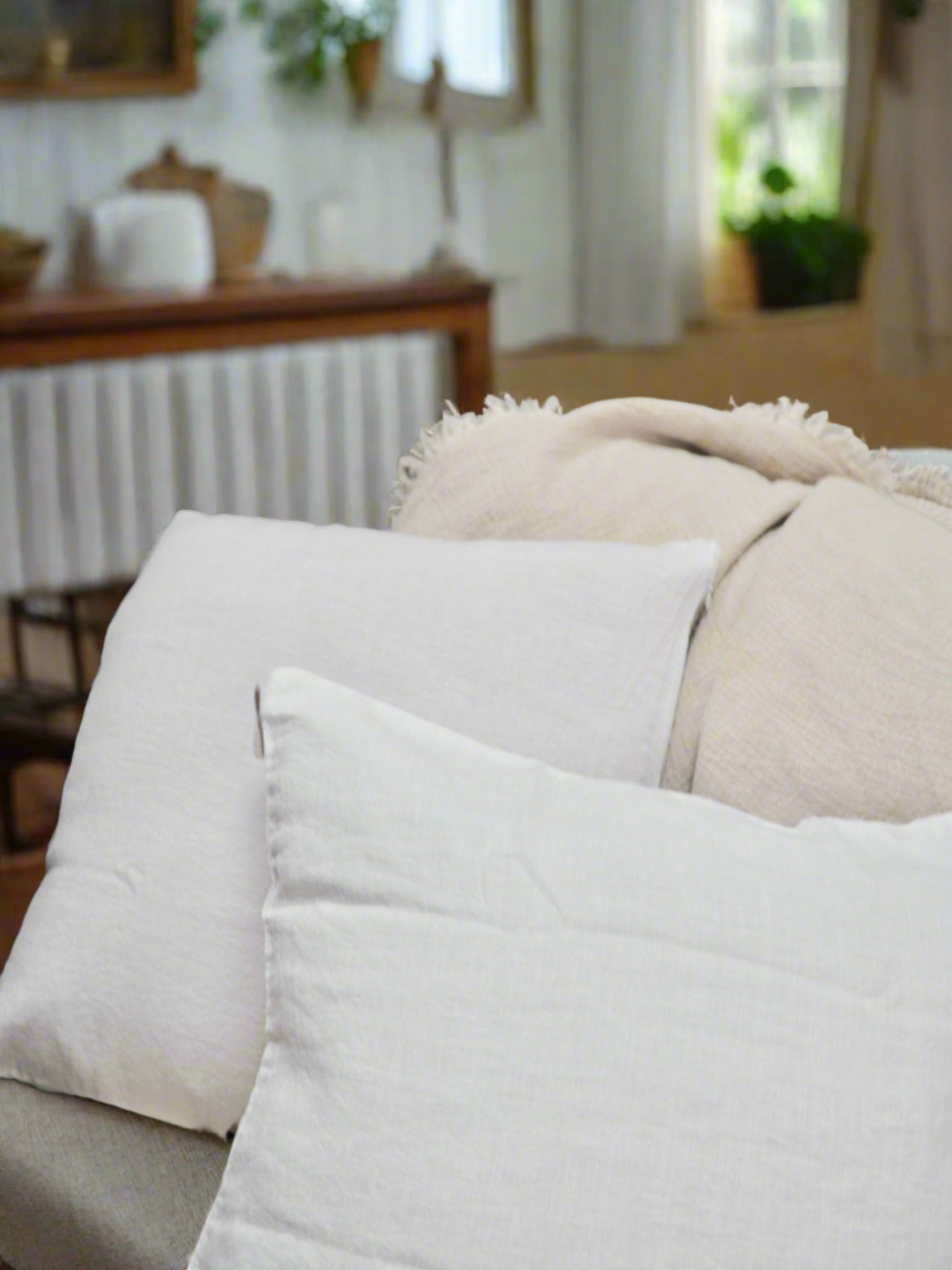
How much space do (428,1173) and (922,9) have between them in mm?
3542

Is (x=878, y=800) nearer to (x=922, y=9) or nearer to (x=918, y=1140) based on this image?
(x=918, y=1140)

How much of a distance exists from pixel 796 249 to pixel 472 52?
0.91 m

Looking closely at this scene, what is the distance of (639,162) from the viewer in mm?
3545

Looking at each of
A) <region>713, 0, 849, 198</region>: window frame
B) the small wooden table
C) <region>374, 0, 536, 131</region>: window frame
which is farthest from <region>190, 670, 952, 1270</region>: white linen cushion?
<region>713, 0, 849, 198</region>: window frame

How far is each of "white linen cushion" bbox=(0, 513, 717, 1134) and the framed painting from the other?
2351mm

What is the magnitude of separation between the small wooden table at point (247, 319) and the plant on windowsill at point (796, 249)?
109cm

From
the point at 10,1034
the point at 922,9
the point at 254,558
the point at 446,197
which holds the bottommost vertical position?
the point at 10,1034

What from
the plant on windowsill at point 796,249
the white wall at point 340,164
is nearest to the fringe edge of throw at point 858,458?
the white wall at point 340,164

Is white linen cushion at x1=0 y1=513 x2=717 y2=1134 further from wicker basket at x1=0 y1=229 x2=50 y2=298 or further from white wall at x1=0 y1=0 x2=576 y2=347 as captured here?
white wall at x1=0 y1=0 x2=576 y2=347

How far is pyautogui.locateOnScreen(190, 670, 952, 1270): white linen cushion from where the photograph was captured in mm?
659

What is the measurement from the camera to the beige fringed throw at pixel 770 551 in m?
0.87

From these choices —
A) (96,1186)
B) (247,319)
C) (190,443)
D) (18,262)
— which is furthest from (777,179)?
(96,1186)

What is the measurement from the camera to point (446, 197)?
336 centimetres

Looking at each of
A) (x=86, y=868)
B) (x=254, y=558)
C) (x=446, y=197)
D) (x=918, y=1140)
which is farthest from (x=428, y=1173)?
(x=446, y=197)
